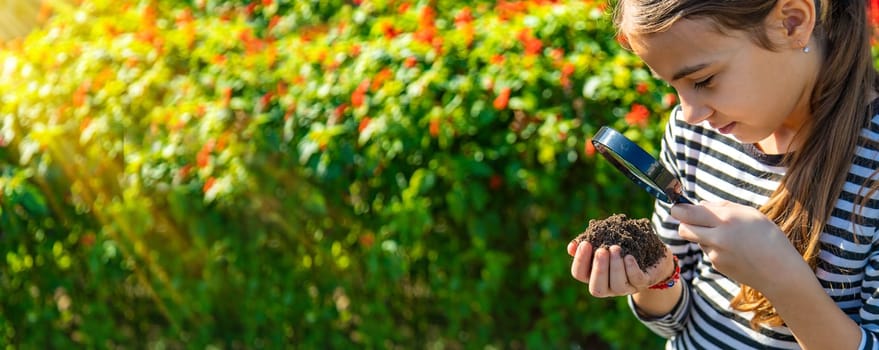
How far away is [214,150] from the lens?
9.96ft

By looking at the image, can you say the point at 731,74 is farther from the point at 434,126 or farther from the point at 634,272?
the point at 434,126

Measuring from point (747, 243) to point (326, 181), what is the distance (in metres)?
1.74

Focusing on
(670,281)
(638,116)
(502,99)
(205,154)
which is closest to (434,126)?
(502,99)

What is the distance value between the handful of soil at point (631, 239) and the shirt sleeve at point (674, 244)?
111 millimetres

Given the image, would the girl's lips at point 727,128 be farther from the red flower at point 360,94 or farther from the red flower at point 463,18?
the red flower at point 463,18

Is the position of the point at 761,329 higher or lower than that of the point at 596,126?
higher

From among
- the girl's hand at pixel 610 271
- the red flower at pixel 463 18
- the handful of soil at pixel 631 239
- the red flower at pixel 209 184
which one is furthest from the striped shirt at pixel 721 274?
the red flower at pixel 209 184

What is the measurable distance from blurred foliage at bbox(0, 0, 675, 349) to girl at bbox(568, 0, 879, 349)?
967 millimetres

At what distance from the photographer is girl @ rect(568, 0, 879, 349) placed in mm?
1469

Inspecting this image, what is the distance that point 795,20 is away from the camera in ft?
4.88

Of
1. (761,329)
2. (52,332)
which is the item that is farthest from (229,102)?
(761,329)

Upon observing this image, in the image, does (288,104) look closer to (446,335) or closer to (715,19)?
(446,335)

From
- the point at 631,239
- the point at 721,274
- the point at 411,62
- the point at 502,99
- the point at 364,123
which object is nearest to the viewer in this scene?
the point at 631,239

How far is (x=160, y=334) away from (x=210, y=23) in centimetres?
128
